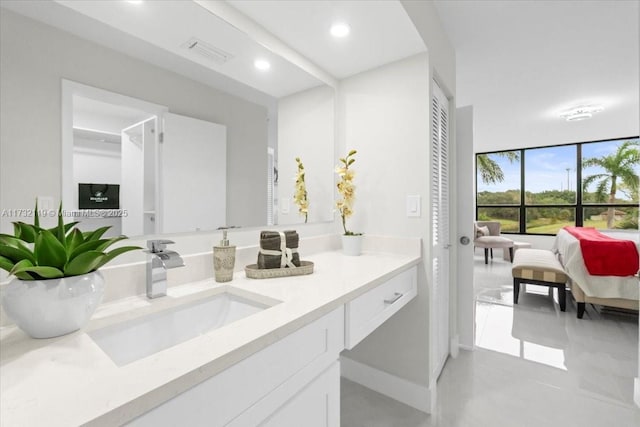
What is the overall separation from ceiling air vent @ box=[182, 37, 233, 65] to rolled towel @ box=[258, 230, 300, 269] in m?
0.79

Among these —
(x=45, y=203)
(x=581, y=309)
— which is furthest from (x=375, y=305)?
(x=581, y=309)

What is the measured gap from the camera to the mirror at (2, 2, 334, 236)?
2.93ft

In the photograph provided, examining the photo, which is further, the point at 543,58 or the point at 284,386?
the point at 543,58

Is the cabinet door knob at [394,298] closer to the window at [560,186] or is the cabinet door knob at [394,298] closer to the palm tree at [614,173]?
the window at [560,186]

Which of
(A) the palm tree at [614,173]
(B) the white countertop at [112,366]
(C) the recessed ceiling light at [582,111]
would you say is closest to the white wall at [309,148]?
(B) the white countertop at [112,366]

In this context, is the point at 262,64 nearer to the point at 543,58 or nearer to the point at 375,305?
the point at 375,305

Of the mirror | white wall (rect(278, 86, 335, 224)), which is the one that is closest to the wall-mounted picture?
the mirror

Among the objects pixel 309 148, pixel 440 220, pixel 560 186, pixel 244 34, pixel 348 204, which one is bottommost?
pixel 440 220

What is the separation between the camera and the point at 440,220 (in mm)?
1944

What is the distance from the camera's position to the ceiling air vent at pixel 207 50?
121 cm

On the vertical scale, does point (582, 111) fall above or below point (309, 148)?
above

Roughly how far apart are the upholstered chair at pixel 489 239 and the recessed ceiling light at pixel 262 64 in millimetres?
5439

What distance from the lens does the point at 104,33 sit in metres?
0.94

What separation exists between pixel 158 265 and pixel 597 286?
368 centimetres
